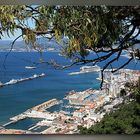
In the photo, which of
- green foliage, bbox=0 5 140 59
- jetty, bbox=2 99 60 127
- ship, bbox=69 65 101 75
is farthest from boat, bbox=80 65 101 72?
jetty, bbox=2 99 60 127

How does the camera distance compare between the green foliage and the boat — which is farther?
the boat

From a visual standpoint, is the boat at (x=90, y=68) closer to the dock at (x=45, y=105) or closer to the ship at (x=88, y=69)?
the ship at (x=88, y=69)

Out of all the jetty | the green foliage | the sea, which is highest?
the green foliage

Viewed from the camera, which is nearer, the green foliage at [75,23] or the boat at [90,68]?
the green foliage at [75,23]

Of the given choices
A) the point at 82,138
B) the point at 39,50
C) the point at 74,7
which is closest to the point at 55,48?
the point at 39,50

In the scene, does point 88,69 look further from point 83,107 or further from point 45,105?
point 45,105

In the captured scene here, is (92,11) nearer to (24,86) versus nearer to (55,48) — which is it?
(55,48)

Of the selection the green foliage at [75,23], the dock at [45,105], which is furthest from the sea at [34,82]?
the green foliage at [75,23]

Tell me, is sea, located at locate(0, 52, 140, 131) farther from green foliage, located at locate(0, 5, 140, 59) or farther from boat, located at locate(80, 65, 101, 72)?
green foliage, located at locate(0, 5, 140, 59)
